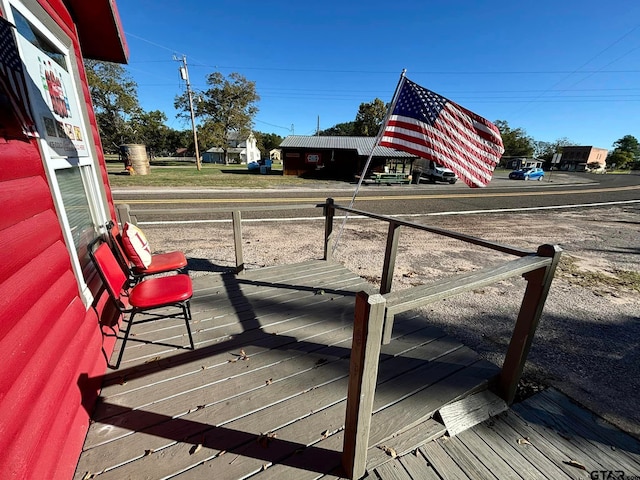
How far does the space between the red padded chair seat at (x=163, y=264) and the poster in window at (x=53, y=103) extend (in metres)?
1.24

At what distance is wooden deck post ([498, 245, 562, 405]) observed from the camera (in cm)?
186

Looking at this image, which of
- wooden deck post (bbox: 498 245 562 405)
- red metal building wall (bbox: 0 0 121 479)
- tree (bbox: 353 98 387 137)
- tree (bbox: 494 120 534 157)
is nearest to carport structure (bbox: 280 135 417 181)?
wooden deck post (bbox: 498 245 562 405)

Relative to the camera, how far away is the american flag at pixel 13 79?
1.35 meters

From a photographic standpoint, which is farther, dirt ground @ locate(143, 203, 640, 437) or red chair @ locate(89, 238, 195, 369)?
dirt ground @ locate(143, 203, 640, 437)

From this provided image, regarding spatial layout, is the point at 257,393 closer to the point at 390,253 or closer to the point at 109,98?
the point at 390,253

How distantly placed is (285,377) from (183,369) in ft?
2.74

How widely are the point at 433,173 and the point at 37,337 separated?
26.6 metres

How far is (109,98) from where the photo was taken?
105ft

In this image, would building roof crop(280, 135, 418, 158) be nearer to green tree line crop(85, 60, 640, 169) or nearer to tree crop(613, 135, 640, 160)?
green tree line crop(85, 60, 640, 169)

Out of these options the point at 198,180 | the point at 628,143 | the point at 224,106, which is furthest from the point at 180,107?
the point at 628,143

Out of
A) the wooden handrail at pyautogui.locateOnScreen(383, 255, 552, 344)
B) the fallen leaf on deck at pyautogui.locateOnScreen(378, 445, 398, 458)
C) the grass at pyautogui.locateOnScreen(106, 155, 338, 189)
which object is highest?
the wooden handrail at pyautogui.locateOnScreen(383, 255, 552, 344)

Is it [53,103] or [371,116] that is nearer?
[53,103]

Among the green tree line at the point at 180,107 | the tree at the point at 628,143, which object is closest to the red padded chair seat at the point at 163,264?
the green tree line at the point at 180,107

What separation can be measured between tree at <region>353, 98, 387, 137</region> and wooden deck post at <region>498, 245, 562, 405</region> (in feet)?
172
